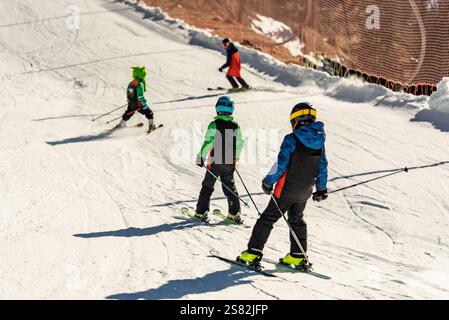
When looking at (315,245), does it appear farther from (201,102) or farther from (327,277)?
(201,102)

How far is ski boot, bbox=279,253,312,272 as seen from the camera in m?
6.57

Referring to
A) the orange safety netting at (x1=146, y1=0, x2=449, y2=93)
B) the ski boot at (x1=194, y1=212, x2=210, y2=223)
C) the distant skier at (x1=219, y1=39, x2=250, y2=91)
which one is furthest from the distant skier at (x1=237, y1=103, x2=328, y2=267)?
the orange safety netting at (x1=146, y1=0, x2=449, y2=93)

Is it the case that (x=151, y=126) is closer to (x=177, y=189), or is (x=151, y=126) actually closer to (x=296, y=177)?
(x=177, y=189)

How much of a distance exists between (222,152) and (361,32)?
15013 millimetres

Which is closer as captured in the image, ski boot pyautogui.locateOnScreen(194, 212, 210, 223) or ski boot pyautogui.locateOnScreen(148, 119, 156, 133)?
ski boot pyautogui.locateOnScreen(194, 212, 210, 223)

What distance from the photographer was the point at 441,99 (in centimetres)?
1283

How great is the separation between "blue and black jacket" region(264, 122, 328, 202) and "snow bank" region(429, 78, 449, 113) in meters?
7.36

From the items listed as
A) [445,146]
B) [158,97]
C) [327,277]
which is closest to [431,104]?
[445,146]

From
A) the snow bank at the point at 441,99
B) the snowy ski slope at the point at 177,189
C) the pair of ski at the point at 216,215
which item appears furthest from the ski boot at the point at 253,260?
the snow bank at the point at 441,99

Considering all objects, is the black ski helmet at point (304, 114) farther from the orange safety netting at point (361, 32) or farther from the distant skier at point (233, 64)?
the orange safety netting at point (361, 32)

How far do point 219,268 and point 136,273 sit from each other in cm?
88

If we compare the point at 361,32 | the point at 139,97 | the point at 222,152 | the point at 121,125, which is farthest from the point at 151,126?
the point at 361,32

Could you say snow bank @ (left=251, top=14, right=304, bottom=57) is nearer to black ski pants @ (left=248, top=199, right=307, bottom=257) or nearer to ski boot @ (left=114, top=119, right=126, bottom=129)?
ski boot @ (left=114, top=119, right=126, bottom=129)

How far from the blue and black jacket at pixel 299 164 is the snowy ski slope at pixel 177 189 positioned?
0.89m
